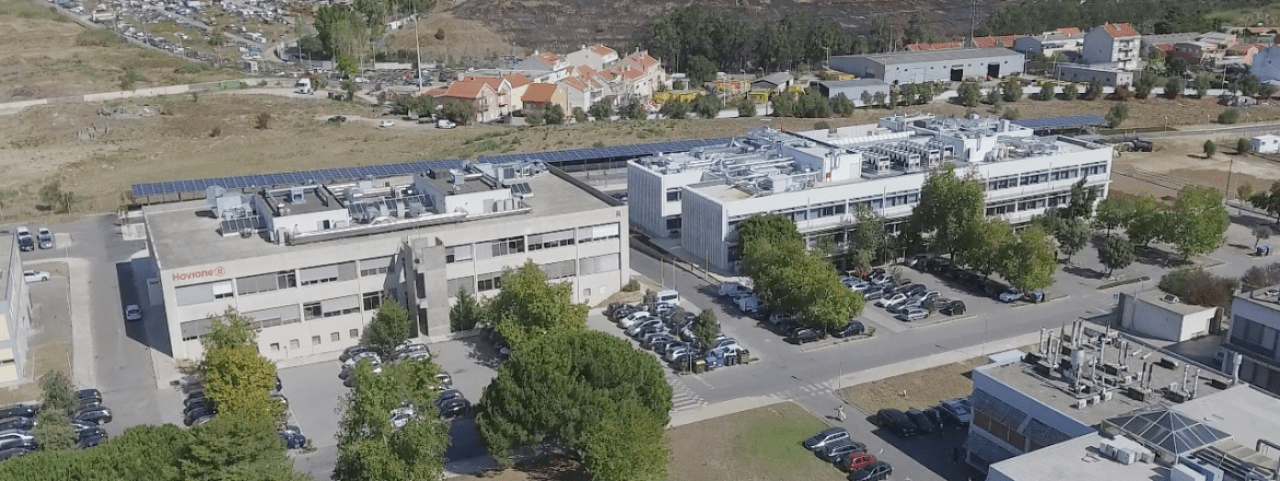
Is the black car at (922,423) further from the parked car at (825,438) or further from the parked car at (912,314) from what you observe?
the parked car at (912,314)

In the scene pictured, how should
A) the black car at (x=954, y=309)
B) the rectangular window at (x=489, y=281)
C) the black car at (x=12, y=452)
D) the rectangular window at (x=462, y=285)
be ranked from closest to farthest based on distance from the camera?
the black car at (x=12, y=452) < the rectangular window at (x=462, y=285) < the rectangular window at (x=489, y=281) < the black car at (x=954, y=309)

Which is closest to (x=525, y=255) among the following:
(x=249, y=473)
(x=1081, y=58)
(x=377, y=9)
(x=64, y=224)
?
(x=249, y=473)

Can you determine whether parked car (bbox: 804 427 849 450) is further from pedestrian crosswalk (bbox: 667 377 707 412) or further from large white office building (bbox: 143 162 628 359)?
large white office building (bbox: 143 162 628 359)

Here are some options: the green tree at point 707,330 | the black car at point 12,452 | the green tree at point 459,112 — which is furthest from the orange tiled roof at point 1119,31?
the black car at point 12,452

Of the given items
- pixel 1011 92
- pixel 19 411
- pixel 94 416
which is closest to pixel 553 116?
pixel 1011 92

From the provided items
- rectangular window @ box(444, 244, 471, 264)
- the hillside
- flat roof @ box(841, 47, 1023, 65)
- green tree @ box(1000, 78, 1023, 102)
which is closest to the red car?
rectangular window @ box(444, 244, 471, 264)

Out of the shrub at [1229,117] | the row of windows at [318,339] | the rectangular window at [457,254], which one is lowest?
the row of windows at [318,339]
